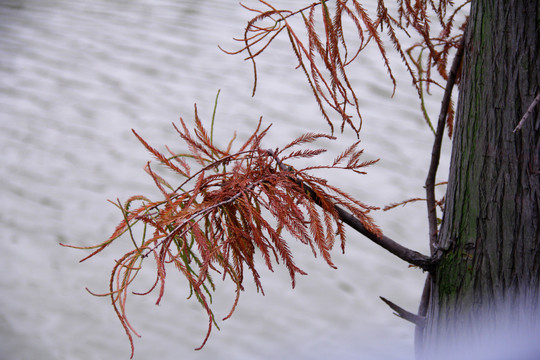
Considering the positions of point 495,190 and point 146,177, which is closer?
point 495,190

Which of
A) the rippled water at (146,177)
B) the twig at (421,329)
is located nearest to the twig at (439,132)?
the twig at (421,329)

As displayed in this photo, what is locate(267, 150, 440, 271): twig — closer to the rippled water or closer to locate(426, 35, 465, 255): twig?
locate(426, 35, 465, 255): twig

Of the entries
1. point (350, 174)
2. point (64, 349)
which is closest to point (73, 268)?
point (64, 349)

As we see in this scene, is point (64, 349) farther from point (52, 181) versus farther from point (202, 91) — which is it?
point (202, 91)

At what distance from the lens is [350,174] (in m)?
2.09

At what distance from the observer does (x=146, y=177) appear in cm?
200

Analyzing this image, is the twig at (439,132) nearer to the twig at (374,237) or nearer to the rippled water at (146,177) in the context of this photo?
the twig at (374,237)

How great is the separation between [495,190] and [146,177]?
5.08 feet

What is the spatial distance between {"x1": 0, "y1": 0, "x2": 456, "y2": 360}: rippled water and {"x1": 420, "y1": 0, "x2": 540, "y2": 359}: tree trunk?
0.84 m

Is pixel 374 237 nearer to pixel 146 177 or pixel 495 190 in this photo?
pixel 495 190

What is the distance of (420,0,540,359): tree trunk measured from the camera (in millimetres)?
554

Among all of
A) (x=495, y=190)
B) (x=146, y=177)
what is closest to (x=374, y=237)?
(x=495, y=190)

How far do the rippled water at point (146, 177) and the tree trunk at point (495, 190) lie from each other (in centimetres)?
84

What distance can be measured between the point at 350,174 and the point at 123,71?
44.5 inches
